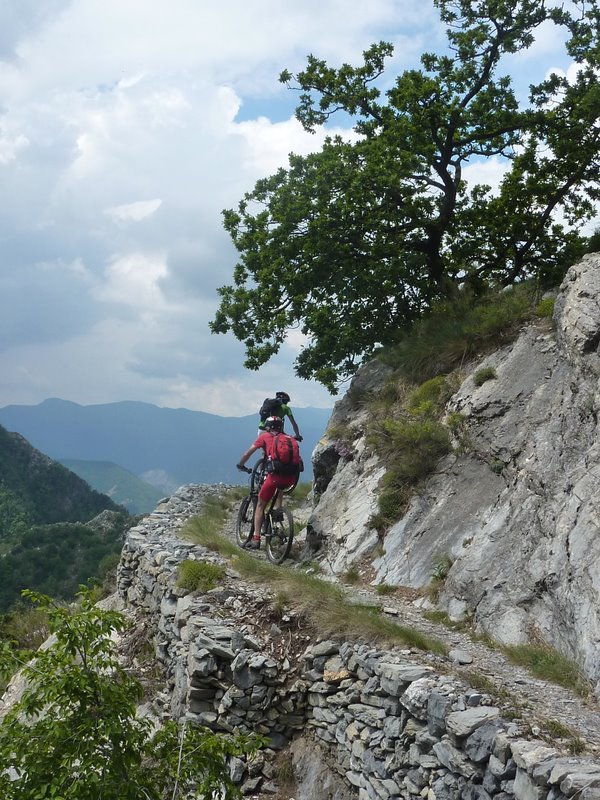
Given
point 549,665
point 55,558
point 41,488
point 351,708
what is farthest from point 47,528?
point 549,665

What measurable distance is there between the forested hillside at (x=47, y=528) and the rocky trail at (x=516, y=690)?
2588 cm

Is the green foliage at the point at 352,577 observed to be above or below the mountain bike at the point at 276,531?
below

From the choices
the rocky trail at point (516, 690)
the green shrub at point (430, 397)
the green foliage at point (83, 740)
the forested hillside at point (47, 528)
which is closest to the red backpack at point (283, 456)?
the green shrub at point (430, 397)

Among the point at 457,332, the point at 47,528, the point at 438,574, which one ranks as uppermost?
the point at 457,332

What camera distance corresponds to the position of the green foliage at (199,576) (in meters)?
10.9

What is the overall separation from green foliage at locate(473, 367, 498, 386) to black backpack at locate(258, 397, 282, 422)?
4917 millimetres

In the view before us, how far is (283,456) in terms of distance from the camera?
13.7 metres

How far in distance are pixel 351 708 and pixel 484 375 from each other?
24.4 feet

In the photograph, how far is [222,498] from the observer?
76.8ft

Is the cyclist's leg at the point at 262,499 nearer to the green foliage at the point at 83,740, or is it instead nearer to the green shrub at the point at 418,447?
the green shrub at the point at 418,447

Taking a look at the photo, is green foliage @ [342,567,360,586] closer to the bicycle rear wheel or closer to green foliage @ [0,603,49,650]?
the bicycle rear wheel

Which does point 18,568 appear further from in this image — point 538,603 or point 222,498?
point 538,603

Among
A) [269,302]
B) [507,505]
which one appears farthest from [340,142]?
[507,505]

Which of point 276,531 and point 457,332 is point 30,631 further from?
point 457,332
